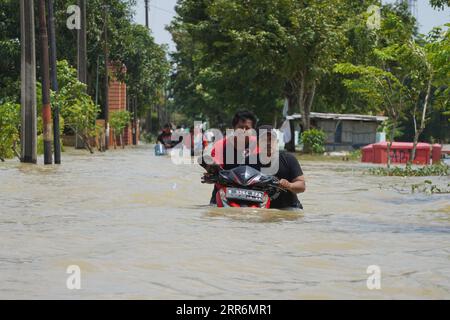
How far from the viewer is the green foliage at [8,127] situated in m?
31.2

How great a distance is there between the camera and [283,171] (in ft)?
38.8

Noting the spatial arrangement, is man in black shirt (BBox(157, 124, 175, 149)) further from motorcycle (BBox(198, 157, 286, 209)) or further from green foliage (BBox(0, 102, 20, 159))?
motorcycle (BBox(198, 157, 286, 209))

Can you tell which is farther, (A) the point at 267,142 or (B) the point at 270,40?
(B) the point at 270,40

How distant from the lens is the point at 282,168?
11.8m

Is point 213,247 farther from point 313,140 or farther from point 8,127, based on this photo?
point 313,140

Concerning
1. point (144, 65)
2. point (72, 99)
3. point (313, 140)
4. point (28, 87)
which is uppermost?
point (144, 65)

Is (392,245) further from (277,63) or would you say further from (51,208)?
(277,63)

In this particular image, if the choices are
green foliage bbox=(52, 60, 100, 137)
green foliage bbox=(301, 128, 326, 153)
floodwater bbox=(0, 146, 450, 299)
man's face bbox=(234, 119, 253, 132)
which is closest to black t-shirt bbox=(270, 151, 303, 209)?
floodwater bbox=(0, 146, 450, 299)

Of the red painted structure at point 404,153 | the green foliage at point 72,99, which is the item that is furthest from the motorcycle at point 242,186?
the red painted structure at point 404,153

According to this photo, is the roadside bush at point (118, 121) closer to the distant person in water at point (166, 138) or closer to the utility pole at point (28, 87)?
the distant person in water at point (166, 138)

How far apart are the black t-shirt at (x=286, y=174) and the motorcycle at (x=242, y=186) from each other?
183mm

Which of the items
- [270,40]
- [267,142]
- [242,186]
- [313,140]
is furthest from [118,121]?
[242,186]

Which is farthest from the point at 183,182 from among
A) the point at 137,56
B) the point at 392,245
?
the point at 137,56

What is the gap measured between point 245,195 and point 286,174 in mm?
640
